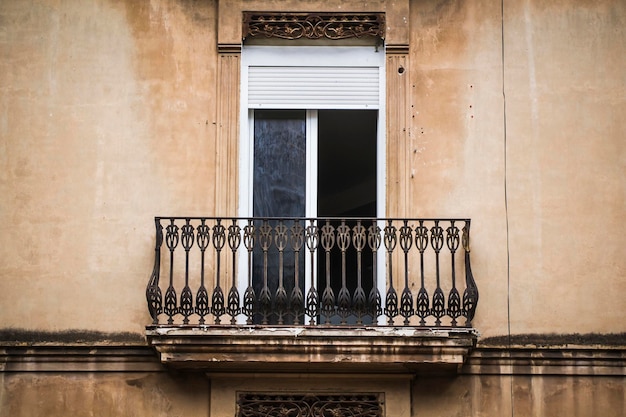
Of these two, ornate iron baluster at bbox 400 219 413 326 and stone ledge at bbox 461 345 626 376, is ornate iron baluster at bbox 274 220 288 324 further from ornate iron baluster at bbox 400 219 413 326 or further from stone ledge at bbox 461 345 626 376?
stone ledge at bbox 461 345 626 376

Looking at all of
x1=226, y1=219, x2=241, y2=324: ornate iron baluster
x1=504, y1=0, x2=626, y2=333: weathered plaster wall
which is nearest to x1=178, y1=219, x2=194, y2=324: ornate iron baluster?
x1=226, y1=219, x2=241, y2=324: ornate iron baluster

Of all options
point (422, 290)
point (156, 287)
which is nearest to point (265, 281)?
point (156, 287)

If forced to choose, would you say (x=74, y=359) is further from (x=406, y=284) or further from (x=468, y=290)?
(x=468, y=290)

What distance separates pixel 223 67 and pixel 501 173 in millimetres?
2887

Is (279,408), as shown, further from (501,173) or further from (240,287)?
(501,173)

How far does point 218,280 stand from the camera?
36.7 ft

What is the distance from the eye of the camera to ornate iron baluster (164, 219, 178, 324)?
11.2 meters

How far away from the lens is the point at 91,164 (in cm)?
1177

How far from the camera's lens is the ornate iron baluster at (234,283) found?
1113cm

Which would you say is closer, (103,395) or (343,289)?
(343,289)

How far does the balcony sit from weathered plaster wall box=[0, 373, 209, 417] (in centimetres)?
37

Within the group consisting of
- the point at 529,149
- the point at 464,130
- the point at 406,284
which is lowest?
the point at 406,284

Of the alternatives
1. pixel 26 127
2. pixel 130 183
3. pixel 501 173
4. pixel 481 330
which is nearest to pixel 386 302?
pixel 481 330

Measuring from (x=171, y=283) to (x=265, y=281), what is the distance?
0.87 metres
